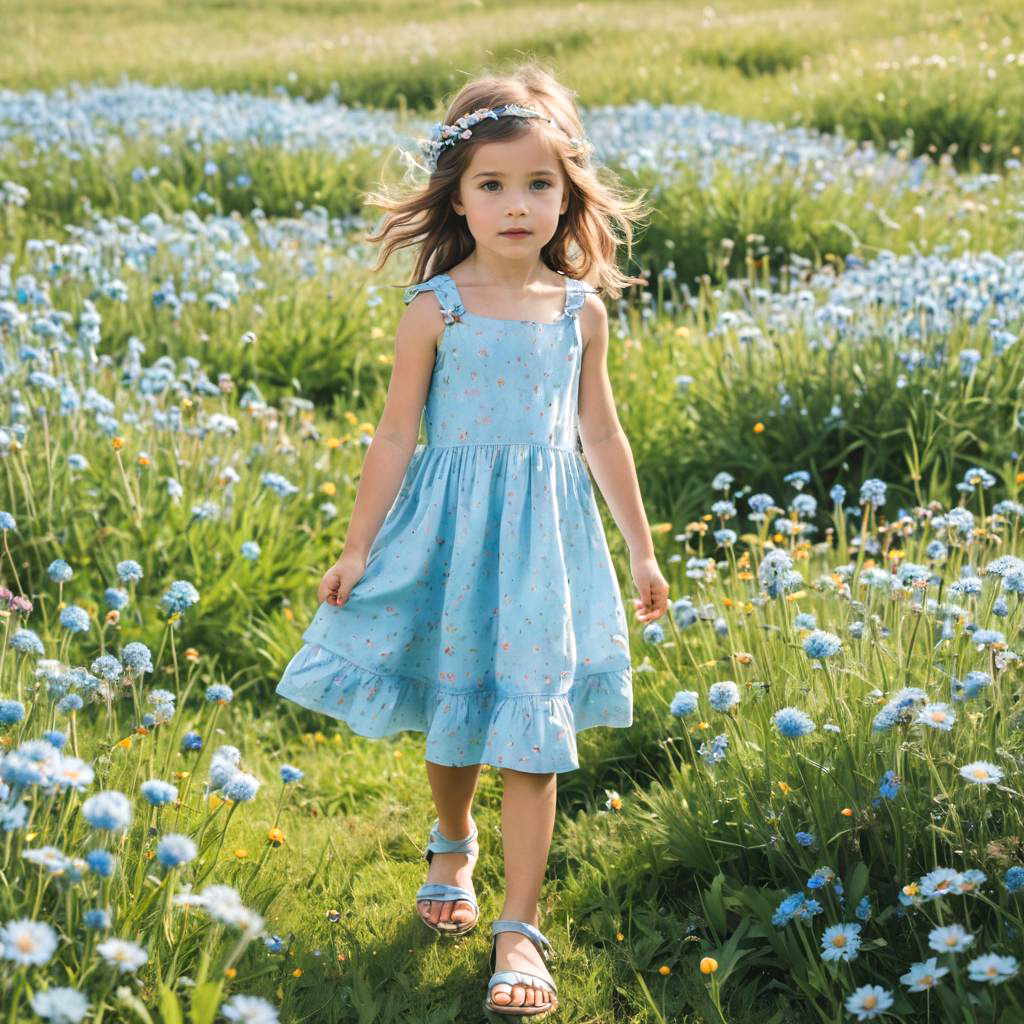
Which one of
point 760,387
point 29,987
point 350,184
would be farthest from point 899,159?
point 29,987

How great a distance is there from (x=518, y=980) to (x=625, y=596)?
1561 mm

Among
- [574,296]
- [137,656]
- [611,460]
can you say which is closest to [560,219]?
[574,296]

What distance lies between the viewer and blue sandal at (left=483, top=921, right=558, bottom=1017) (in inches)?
97.0

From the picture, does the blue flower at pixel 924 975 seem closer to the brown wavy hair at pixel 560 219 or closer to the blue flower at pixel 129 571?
the brown wavy hair at pixel 560 219

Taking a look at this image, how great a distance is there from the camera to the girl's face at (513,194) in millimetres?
2621

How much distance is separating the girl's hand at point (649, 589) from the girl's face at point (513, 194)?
2.33 feet

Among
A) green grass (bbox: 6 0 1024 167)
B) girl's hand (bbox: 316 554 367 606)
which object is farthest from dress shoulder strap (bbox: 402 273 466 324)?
green grass (bbox: 6 0 1024 167)

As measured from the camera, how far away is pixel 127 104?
407 inches

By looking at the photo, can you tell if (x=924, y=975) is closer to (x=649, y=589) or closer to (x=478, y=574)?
(x=649, y=589)

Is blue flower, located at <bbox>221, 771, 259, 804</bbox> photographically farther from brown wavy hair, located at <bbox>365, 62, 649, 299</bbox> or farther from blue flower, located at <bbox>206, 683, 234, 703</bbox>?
brown wavy hair, located at <bbox>365, 62, 649, 299</bbox>

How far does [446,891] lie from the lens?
2.84 meters

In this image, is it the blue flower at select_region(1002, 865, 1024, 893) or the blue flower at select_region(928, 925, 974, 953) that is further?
the blue flower at select_region(1002, 865, 1024, 893)

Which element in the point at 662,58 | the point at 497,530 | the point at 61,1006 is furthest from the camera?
the point at 662,58

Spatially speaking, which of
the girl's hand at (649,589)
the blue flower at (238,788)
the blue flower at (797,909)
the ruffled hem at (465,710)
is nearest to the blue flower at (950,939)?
the blue flower at (797,909)
